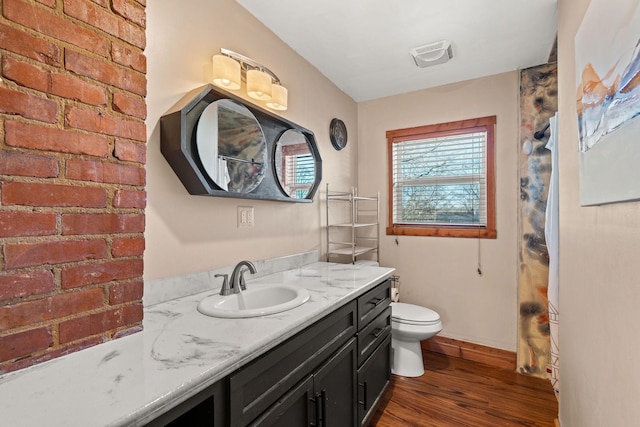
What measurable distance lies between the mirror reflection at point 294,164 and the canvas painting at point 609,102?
57.8 inches

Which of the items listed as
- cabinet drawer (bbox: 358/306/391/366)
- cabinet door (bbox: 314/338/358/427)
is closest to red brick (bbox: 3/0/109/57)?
cabinet door (bbox: 314/338/358/427)

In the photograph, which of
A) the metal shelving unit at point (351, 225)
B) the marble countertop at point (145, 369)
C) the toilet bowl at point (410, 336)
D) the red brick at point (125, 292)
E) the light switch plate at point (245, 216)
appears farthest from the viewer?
the metal shelving unit at point (351, 225)

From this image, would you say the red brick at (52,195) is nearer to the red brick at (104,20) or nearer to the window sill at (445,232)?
the red brick at (104,20)

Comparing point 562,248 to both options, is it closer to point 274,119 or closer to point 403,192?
point 403,192

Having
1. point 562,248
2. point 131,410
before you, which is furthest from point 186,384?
point 562,248

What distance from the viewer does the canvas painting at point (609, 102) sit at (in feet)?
2.31

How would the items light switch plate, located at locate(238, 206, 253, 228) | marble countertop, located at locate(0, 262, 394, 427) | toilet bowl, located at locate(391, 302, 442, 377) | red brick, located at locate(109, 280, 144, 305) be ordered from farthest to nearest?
1. toilet bowl, located at locate(391, 302, 442, 377)
2. light switch plate, located at locate(238, 206, 253, 228)
3. red brick, located at locate(109, 280, 144, 305)
4. marble countertop, located at locate(0, 262, 394, 427)

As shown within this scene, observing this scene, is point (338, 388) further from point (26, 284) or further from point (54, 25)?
point (54, 25)

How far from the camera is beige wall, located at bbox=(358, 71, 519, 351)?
2.46 m

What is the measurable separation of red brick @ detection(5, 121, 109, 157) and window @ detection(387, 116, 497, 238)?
243 cm

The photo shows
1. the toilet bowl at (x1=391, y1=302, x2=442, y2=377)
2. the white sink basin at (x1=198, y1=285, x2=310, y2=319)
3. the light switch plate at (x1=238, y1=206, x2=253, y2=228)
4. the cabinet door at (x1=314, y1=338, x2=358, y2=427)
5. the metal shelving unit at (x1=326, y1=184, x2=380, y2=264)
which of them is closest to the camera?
the white sink basin at (x1=198, y1=285, x2=310, y2=319)

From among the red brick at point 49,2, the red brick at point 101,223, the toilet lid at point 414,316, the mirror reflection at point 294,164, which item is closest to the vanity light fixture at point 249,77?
the mirror reflection at point 294,164

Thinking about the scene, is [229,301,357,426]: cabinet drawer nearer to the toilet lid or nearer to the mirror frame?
the mirror frame

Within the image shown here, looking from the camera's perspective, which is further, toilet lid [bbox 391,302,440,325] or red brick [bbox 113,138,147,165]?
toilet lid [bbox 391,302,440,325]
